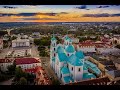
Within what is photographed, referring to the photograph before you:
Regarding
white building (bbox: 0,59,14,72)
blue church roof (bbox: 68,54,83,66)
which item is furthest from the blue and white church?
white building (bbox: 0,59,14,72)

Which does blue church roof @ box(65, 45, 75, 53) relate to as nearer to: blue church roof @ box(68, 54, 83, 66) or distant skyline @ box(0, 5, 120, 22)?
blue church roof @ box(68, 54, 83, 66)

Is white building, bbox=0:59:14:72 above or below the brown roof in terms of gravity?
above

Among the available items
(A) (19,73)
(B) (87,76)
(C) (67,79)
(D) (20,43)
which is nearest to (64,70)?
(C) (67,79)

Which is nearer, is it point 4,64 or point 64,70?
point 4,64

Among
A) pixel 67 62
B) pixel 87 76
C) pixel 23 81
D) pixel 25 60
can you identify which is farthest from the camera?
pixel 67 62

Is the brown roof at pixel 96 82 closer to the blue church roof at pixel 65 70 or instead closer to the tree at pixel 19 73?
the blue church roof at pixel 65 70

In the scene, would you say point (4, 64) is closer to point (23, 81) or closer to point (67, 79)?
point (23, 81)

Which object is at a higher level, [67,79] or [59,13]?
[59,13]
